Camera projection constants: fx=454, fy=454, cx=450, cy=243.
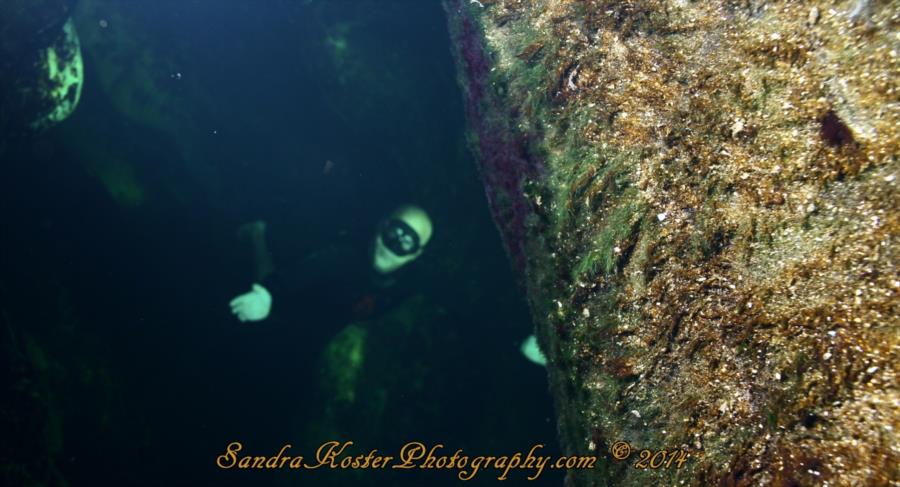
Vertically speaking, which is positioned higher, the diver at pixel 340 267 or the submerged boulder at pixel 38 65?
the submerged boulder at pixel 38 65

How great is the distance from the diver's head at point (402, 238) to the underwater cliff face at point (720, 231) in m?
2.05

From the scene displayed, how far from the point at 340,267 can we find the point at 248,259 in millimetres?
879

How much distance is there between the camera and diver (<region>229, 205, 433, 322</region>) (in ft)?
14.1

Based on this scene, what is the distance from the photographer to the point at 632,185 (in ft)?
6.42

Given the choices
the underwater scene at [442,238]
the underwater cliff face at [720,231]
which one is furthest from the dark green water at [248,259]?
the underwater cliff face at [720,231]

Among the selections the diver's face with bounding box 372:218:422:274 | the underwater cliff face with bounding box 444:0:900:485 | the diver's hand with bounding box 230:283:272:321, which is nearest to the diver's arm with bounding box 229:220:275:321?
the diver's hand with bounding box 230:283:272:321

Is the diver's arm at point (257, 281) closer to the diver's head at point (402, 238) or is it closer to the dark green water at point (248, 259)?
the dark green water at point (248, 259)

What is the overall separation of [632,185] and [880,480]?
48.6 inches

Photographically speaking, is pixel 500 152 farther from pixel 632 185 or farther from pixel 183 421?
pixel 183 421

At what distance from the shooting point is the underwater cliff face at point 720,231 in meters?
1.53

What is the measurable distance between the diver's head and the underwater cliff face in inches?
80.6

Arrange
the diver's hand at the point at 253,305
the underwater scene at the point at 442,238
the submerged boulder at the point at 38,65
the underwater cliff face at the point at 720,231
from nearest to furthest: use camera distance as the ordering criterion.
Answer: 1. the underwater cliff face at the point at 720,231
2. the underwater scene at the point at 442,238
3. the submerged boulder at the point at 38,65
4. the diver's hand at the point at 253,305

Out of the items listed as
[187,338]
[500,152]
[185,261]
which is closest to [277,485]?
[187,338]

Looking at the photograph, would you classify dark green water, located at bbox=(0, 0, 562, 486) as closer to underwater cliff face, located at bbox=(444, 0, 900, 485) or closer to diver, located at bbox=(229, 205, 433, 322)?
diver, located at bbox=(229, 205, 433, 322)
